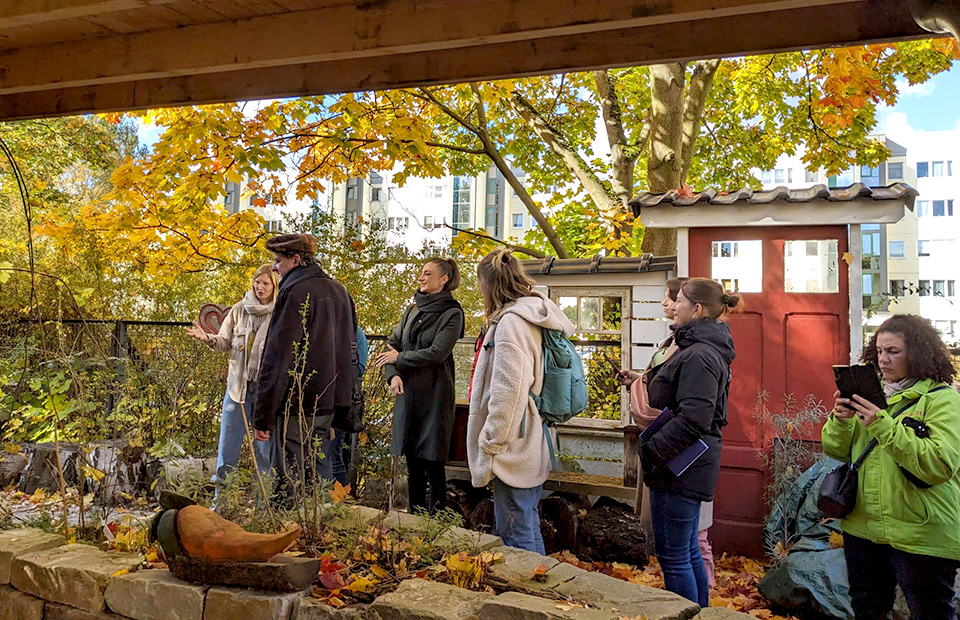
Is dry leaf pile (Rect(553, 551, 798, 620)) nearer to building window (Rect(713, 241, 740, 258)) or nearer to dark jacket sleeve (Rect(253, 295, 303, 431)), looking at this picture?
dark jacket sleeve (Rect(253, 295, 303, 431))

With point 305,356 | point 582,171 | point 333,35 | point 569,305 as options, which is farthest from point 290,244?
point 582,171

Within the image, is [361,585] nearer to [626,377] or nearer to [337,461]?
[626,377]

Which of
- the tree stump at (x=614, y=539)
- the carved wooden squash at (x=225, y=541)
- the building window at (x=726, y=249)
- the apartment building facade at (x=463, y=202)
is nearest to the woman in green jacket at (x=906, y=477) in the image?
the tree stump at (x=614, y=539)

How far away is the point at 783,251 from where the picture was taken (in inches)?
209

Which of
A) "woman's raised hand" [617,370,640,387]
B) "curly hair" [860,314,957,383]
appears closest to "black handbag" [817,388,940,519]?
"curly hair" [860,314,957,383]

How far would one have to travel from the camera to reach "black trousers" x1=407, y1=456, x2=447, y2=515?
165 inches

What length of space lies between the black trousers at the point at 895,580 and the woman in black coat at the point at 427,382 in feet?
6.87

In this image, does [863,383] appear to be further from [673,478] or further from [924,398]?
[673,478]

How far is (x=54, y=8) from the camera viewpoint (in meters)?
2.57

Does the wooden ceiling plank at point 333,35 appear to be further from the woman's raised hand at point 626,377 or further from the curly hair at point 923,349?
the woman's raised hand at point 626,377

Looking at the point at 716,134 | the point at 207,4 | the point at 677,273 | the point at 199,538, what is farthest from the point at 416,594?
the point at 716,134

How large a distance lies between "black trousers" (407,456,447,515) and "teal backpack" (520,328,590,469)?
90cm

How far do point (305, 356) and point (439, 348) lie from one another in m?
0.87

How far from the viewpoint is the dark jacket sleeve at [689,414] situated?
9.74ft
